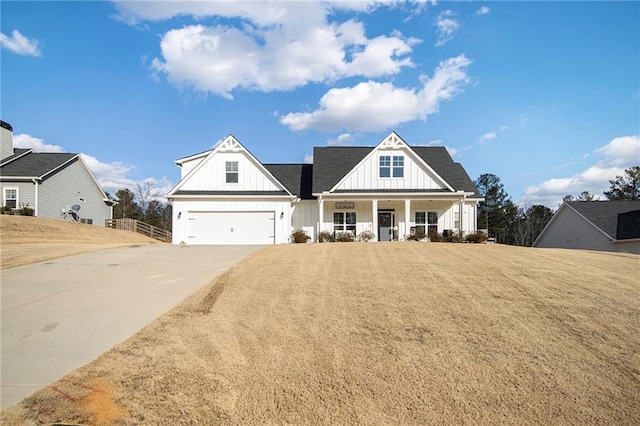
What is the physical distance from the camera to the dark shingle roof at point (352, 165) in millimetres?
24578

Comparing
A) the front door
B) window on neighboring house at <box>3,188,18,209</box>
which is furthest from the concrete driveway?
window on neighboring house at <box>3,188,18,209</box>

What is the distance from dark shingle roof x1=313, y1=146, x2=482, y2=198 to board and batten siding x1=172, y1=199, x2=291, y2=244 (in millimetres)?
2476

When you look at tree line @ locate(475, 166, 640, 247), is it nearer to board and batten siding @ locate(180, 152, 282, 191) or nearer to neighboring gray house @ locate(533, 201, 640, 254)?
neighboring gray house @ locate(533, 201, 640, 254)

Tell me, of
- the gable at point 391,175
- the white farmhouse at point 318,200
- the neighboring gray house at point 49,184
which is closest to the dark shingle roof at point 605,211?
the white farmhouse at point 318,200

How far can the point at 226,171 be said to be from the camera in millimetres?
23859

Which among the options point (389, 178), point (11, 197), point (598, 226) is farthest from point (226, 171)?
point (598, 226)

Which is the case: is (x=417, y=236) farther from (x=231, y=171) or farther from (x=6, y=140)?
(x=6, y=140)

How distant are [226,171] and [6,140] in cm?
1975

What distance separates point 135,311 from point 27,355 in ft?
6.29

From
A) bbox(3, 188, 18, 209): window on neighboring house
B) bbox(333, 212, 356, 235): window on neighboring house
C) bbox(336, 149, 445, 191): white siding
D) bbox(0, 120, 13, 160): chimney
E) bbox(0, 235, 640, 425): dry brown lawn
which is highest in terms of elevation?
bbox(0, 120, 13, 160): chimney

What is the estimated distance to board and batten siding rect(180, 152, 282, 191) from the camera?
2365 cm

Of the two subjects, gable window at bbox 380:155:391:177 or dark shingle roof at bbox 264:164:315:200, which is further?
dark shingle roof at bbox 264:164:315:200

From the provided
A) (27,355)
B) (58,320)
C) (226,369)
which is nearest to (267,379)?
(226,369)

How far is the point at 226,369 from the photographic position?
17.4 ft
